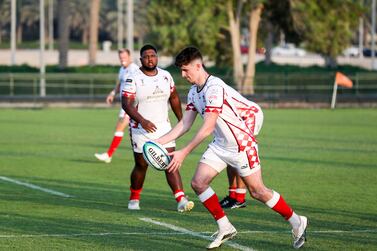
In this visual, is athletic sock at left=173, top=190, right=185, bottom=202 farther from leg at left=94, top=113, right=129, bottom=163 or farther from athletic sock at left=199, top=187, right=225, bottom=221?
leg at left=94, top=113, right=129, bottom=163

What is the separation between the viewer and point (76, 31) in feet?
442

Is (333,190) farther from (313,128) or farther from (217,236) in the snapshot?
(313,128)

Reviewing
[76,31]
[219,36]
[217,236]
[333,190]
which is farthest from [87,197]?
[76,31]

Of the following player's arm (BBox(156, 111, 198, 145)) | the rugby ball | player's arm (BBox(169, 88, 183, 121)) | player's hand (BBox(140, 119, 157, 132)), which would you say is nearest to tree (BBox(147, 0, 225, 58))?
player's arm (BBox(169, 88, 183, 121))

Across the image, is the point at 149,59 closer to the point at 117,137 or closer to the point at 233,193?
the point at 233,193

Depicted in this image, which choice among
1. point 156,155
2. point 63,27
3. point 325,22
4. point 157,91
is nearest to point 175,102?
point 157,91

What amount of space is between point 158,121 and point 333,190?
3.69 meters

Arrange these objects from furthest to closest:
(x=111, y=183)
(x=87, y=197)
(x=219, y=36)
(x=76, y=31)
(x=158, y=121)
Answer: (x=76, y=31), (x=219, y=36), (x=111, y=183), (x=87, y=197), (x=158, y=121)

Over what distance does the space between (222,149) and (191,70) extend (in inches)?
36.2

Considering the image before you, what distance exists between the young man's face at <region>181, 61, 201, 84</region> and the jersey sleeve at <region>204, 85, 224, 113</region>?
0.19 meters

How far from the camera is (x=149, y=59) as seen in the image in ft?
46.7

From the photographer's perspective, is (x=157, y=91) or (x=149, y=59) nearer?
(x=149, y=59)

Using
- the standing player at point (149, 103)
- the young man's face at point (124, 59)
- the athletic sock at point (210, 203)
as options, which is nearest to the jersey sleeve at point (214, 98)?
the athletic sock at point (210, 203)

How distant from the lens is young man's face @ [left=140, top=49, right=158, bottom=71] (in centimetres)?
1417
